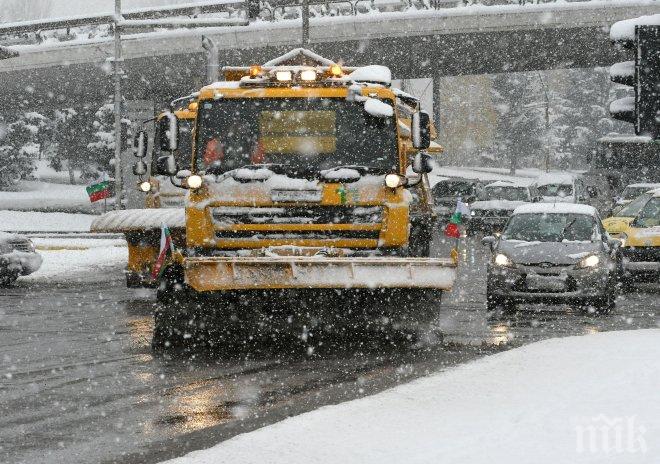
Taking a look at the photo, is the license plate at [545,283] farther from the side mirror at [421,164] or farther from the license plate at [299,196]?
the license plate at [299,196]

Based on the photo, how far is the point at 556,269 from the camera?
16.8 metres

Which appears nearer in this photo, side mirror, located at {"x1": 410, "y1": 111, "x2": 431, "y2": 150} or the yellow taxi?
side mirror, located at {"x1": 410, "y1": 111, "x2": 431, "y2": 150}

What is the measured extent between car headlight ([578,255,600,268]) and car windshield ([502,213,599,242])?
0.78m

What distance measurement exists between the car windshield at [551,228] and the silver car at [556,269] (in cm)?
1

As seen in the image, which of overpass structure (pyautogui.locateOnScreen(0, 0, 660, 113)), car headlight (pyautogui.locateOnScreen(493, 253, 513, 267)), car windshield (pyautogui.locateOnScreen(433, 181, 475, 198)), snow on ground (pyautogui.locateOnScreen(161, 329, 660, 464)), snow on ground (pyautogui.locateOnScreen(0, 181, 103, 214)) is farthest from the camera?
snow on ground (pyautogui.locateOnScreen(0, 181, 103, 214))

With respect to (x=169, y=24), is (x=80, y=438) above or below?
below

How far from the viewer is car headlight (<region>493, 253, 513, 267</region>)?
1705 cm

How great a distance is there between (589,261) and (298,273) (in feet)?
20.5

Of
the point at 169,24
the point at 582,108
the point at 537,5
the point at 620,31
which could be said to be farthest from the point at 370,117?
the point at 582,108

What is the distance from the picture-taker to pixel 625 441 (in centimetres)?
712

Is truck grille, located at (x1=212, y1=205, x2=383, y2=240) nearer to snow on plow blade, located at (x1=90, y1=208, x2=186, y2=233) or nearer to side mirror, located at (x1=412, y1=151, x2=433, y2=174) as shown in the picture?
side mirror, located at (x1=412, y1=151, x2=433, y2=174)

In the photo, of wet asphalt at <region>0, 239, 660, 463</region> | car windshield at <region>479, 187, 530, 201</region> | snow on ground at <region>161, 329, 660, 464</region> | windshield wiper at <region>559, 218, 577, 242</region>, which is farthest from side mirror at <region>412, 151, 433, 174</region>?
car windshield at <region>479, 187, 530, 201</region>

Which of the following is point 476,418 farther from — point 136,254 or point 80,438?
point 136,254

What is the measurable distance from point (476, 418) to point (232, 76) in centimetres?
768
